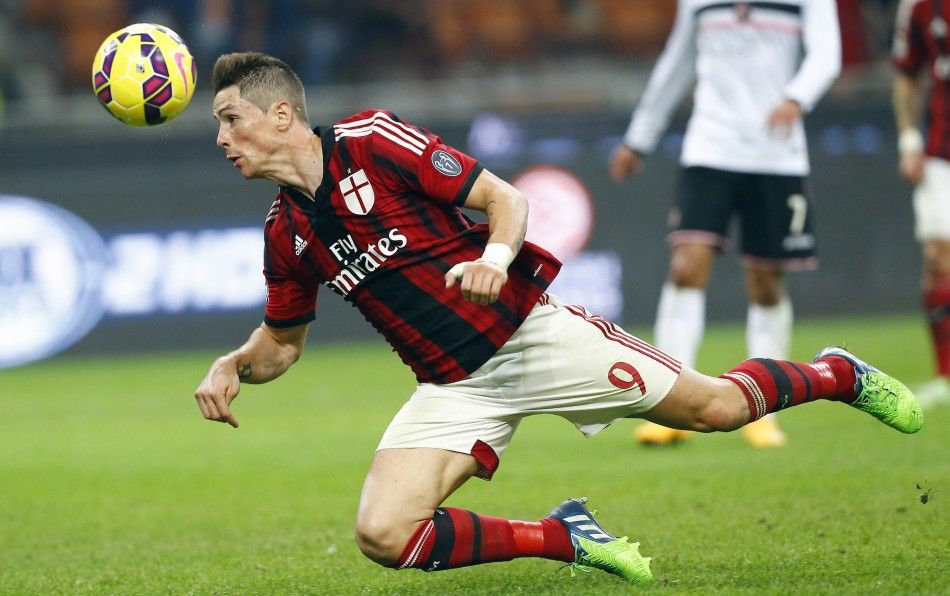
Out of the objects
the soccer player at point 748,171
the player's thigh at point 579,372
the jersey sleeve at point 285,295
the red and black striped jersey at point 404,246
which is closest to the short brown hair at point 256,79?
the red and black striped jersey at point 404,246

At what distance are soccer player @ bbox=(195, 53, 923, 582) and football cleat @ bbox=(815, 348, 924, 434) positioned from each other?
1.68ft

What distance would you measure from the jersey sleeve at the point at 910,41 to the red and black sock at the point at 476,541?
17.6ft

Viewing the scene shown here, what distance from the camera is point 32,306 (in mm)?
12828

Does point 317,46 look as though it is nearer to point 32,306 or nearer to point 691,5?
point 32,306

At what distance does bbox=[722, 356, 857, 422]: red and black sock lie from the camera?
15.9 ft

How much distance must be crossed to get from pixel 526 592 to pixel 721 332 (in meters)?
9.16

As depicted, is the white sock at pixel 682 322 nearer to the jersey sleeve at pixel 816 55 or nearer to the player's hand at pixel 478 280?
the jersey sleeve at pixel 816 55

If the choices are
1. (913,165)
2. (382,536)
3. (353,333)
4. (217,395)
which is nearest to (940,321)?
(913,165)

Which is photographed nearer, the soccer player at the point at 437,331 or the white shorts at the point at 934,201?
the soccer player at the point at 437,331

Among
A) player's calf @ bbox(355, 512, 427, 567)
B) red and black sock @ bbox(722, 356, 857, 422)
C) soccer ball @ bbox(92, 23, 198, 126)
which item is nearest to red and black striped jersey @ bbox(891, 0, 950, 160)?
red and black sock @ bbox(722, 356, 857, 422)

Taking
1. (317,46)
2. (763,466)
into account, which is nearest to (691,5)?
(763,466)

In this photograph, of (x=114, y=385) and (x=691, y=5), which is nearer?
(x=691, y=5)

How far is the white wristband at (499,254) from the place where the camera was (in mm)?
4160

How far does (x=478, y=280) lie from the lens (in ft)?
13.3
